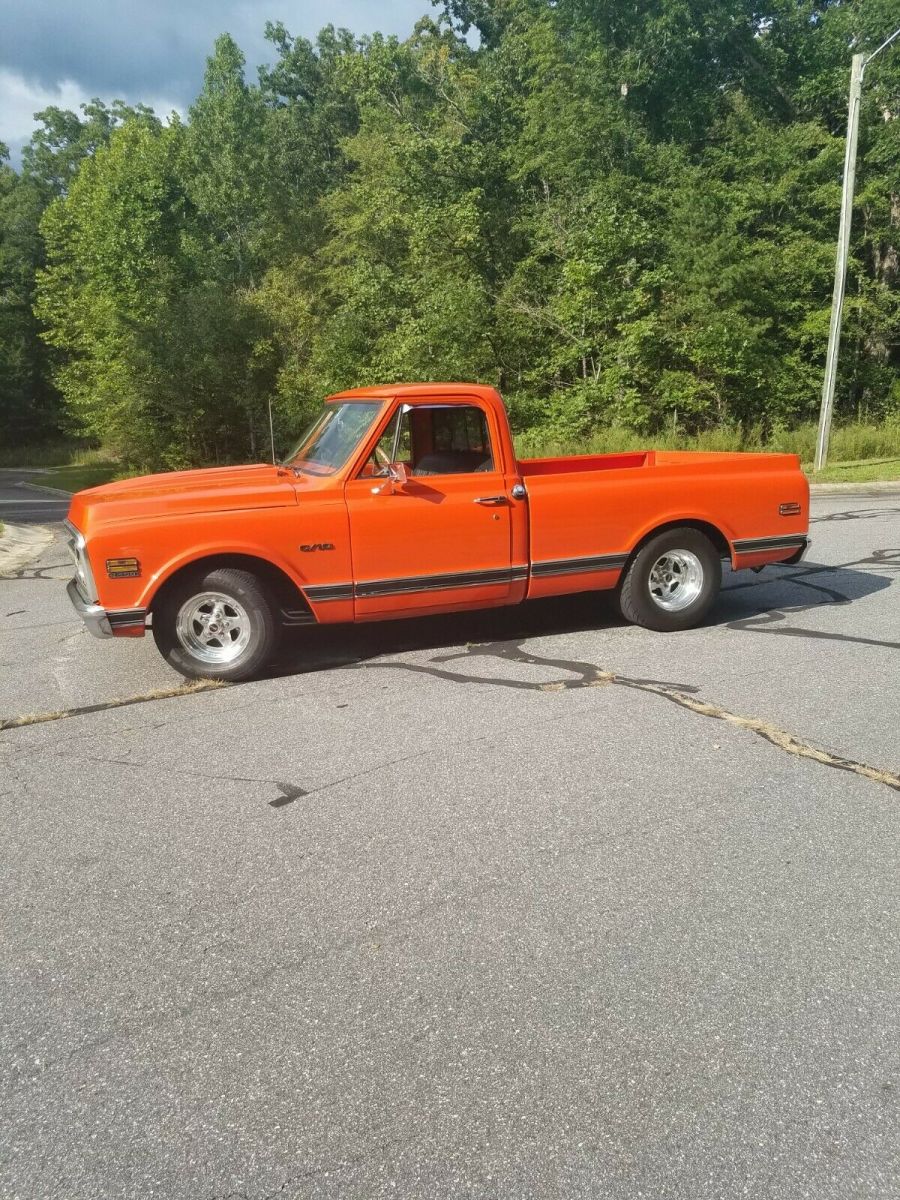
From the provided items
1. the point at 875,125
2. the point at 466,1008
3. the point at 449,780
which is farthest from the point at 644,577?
the point at 875,125

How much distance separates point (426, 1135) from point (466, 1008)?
499 mm

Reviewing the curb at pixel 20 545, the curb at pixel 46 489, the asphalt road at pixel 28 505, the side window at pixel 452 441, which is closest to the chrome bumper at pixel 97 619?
the side window at pixel 452 441

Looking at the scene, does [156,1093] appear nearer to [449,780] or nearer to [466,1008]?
[466,1008]

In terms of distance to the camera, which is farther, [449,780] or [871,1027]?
[449,780]

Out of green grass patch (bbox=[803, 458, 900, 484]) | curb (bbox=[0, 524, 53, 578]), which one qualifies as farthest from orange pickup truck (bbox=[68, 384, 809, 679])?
green grass patch (bbox=[803, 458, 900, 484])

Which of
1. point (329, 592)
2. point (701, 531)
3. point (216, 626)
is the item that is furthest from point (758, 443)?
point (216, 626)

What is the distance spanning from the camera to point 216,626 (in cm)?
622

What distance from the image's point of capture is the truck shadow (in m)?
6.95

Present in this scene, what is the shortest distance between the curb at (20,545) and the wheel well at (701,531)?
870 centimetres

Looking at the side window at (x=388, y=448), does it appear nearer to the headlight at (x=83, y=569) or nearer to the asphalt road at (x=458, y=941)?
the asphalt road at (x=458, y=941)

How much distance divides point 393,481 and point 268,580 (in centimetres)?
110

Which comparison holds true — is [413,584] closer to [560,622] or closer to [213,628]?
[213,628]

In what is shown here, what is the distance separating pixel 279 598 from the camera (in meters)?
6.41

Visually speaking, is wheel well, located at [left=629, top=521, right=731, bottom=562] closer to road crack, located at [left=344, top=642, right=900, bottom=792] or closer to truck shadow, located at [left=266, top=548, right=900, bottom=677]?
truck shadow, located at [left=266, top=548, right=900, bottom=677]
